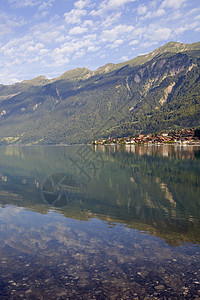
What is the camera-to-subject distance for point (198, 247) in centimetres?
2025

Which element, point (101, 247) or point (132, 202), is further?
point (132, 202)

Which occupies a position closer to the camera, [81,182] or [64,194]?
[64,194]

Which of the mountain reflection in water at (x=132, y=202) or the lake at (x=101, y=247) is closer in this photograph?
the lake at (x=101, y=247)

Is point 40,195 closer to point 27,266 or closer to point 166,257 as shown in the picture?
point 27,266

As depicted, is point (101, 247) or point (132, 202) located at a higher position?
point (101, 247)

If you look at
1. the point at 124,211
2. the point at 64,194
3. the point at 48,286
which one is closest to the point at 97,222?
the point at 124,211

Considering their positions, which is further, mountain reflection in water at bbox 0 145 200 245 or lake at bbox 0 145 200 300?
mountain reflection in water at bbox 0 145 200 245

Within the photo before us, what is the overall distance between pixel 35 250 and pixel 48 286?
605 cm

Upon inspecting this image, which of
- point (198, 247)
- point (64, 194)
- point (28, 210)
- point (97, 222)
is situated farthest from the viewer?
point (64, 194)

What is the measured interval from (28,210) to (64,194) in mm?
11223

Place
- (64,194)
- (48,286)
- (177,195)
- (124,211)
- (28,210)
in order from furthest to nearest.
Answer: (64,194) → (177,195) → (28,210) → (124,211) → (48,286)

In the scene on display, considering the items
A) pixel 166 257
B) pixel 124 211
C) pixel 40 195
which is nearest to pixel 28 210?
→ pixel 40 195

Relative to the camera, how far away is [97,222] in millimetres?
28391

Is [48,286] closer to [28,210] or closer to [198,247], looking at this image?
[198,247]
